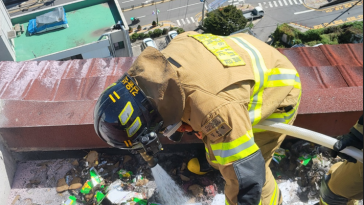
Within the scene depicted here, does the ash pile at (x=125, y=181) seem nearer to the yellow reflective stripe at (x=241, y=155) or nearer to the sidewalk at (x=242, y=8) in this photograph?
the yellow reflective stripe at (x=241, y=155)

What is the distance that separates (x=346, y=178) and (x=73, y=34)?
13.4 m

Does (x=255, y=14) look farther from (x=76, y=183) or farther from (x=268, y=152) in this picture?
(x=76, y=183)

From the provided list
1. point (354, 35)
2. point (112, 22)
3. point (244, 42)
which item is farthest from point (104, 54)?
point (354, 35)

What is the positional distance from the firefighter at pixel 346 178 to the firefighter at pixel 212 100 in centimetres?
63

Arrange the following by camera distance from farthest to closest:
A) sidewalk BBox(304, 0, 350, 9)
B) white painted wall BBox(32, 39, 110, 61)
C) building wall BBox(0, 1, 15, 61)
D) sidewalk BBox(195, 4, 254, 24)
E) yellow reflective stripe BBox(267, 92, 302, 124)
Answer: sidewalk BBox(304, 0, 350, 9) < sidewalk BBox(195, 4, 254, 24) < white painted wall BBox(32, 39, 110, 61) < building wall BBox(0, 1, 15, 61) < yellow reflective stripe BBox(267, 92, 302, 124)

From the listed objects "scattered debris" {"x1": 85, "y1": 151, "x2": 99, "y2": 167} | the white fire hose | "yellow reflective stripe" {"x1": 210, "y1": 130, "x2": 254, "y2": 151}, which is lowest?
"scattered debris" {"x1": 85, "y1": 151, "x2": 99, "y2": 167}

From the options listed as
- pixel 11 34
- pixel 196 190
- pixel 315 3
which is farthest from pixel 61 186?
pixel 315 3

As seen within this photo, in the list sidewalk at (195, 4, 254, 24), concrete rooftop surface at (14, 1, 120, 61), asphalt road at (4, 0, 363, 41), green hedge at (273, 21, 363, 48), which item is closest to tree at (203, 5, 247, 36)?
asphalt road at (4, 0, 363, 41)

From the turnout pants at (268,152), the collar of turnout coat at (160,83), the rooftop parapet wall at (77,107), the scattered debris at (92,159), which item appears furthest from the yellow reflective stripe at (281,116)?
the scattered debris at (92,159)

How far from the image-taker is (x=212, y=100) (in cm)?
243

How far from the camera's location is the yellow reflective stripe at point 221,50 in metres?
2.69

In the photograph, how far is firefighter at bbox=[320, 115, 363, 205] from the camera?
2.73m

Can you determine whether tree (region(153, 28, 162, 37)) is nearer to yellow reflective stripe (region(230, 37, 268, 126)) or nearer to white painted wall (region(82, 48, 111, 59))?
white painted wall (region(82, 48, 111, 59))

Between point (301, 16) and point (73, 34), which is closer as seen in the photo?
point (73, 34)
